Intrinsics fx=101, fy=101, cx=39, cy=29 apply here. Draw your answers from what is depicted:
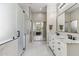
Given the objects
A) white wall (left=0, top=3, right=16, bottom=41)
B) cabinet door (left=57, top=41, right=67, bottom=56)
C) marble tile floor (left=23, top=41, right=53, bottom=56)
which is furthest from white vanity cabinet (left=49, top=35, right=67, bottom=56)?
white wall (left=0, top=3, right=16, bottom=41)

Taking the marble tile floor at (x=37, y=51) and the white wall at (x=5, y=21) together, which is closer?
the white wall at (x=5, y=21)

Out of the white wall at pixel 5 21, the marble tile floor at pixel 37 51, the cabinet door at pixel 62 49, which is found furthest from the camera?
the marble tile floor at pixel 37 51

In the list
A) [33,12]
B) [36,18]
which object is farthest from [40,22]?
[33,12]

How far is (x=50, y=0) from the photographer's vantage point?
5.74 feet

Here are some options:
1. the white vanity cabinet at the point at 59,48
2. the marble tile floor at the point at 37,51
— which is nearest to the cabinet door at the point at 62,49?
the white vanity cabinet at the point at 59,48

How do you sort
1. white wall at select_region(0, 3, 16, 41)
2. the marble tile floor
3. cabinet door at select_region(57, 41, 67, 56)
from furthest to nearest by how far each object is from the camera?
the marble tile floor → cabinet door at select_region(57, 41, 67, 56) → white wall at select_region(0, 3, 16, 41)

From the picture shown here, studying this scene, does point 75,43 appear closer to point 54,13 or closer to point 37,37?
point 54,13

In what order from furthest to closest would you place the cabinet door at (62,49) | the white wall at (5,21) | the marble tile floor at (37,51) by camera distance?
1. the marble tile floor at (37,51)
2. the cabinet door at (62,49)
3. the white wall at (5,21)

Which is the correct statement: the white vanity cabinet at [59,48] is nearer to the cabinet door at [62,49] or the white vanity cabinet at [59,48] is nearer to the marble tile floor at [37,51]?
the cabinet door at [62,49]

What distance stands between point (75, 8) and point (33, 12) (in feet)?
22.8

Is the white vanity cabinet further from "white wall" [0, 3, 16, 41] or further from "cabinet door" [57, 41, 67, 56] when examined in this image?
"white wall" [0, 3, 16, 41]

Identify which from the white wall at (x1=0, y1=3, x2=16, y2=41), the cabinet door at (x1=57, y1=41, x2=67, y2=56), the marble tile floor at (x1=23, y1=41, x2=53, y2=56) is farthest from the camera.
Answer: the marble tile floor at (x1=23, y1=41, x2=53, y2=56)

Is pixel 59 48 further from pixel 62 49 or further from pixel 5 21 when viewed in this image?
pixel 5 21

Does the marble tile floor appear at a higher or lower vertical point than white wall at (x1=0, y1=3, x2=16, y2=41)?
lower
